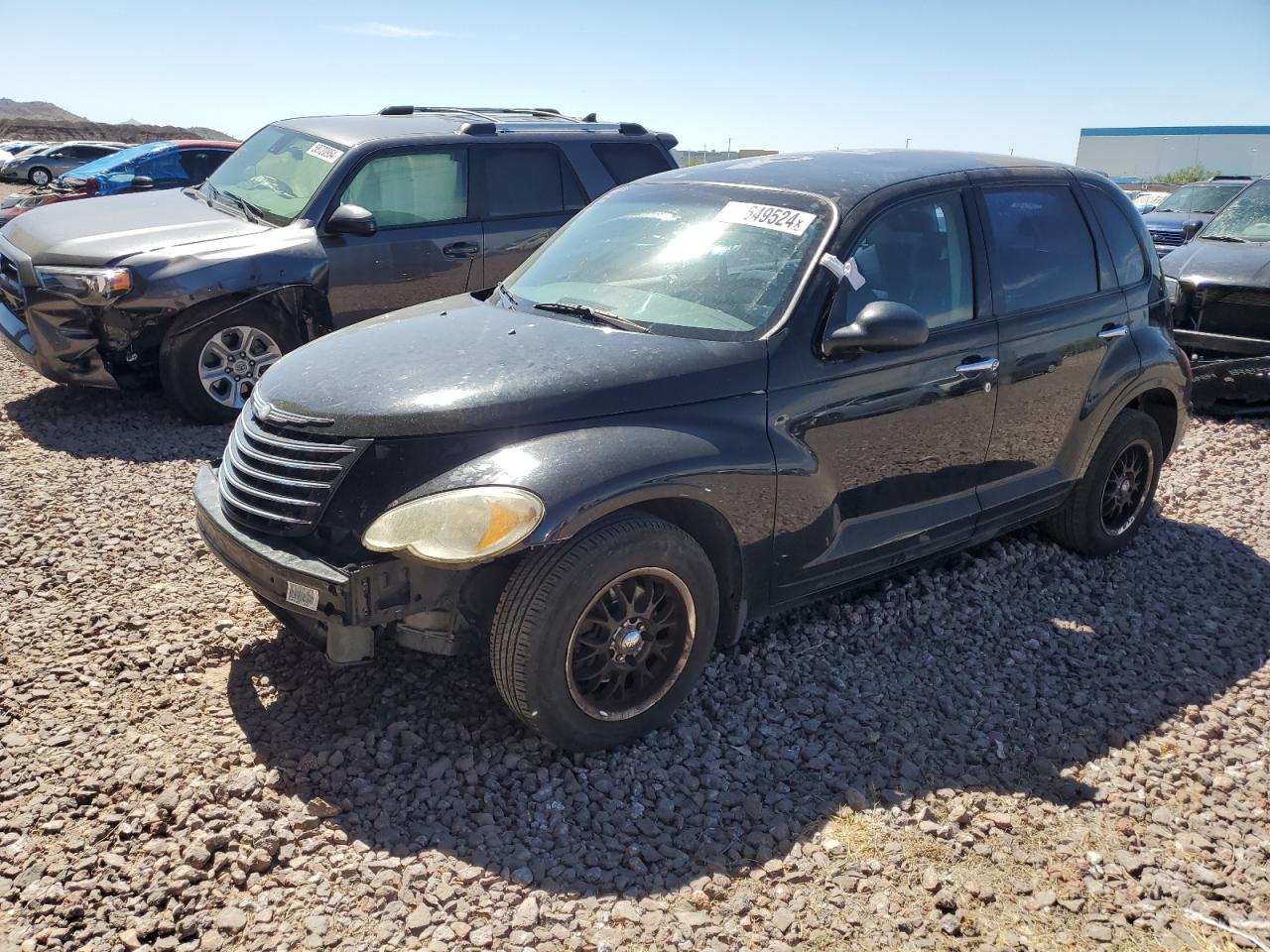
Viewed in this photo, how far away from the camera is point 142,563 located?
15.4 feet

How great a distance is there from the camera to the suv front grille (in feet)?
10.5

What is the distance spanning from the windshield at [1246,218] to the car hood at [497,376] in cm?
756

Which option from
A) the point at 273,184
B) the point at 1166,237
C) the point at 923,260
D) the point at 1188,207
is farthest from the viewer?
the point at 1188,207

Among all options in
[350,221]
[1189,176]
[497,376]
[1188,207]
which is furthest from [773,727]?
[1189,176]

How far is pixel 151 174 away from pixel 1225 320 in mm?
13289

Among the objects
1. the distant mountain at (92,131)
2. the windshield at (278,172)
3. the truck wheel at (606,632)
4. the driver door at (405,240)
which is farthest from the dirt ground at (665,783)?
the distant mountain at (92,131)

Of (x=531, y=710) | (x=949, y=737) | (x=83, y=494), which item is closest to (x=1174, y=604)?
(x=949, y=737)

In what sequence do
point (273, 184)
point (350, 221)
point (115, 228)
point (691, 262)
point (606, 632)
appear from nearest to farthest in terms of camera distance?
point (606, 632) → point (691, 262) → point (350, 221) → point (115, 228) → point (273, 184)

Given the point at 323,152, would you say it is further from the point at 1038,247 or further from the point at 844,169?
the point at 1038,247

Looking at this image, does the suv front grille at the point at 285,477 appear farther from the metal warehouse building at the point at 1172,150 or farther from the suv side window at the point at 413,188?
the metal warehouse building at the point at 1172,150

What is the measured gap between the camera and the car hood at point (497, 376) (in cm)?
325

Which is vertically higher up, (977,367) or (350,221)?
(350,221)

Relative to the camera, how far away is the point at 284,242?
6797 millimetres

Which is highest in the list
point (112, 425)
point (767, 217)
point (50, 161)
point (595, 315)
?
point (50, 161)
